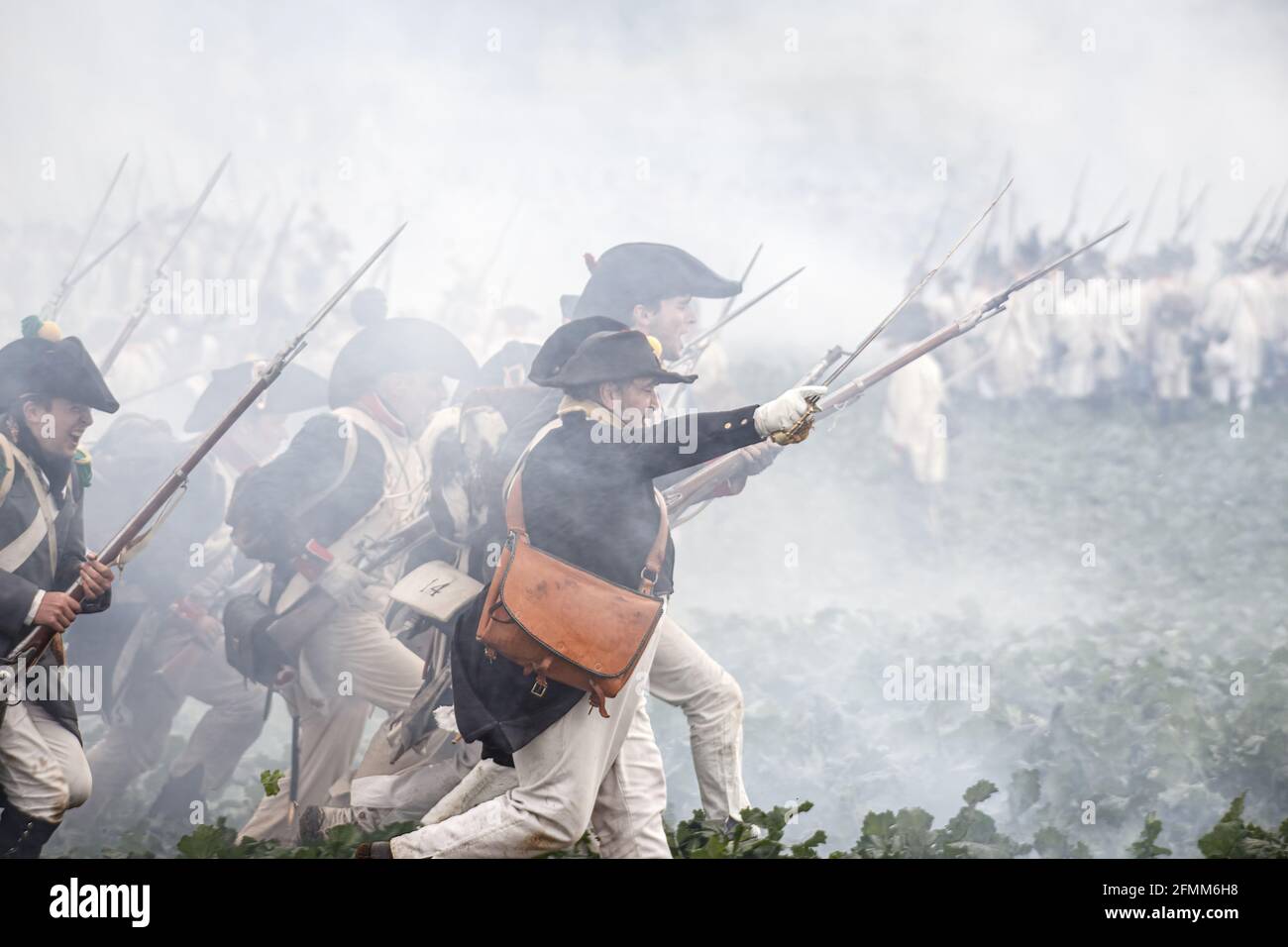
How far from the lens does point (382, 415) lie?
6637 millimetres

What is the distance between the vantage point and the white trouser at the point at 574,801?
13.6ft

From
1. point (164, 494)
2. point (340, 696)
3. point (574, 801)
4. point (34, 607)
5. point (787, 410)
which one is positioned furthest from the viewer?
point (340, 696)

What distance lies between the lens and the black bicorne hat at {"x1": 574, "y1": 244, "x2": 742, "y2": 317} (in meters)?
5.93

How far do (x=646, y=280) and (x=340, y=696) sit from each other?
2167 millimetres

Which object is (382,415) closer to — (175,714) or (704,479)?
(704,479)

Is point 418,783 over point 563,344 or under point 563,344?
under

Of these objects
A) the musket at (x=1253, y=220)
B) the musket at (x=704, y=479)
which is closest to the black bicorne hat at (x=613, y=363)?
the musket at (x=704, y=479)

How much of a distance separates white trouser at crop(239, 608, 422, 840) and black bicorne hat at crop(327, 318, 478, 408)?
105 centimetres

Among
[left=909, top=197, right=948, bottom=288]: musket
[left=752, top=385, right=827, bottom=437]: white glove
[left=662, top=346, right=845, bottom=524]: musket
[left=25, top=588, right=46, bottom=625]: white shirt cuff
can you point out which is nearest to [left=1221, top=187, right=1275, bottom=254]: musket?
[left=909, top=197, right=948, bottom=288]: musket

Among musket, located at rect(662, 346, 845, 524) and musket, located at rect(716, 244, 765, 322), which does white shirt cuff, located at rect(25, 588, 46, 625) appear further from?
musket, located at rect(716, 244, 765, 322)

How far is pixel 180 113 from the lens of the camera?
22.9ft

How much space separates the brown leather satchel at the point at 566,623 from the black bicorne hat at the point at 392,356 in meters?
2.65

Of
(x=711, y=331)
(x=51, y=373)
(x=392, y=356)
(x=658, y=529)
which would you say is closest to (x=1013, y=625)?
(x=711, y=331)
